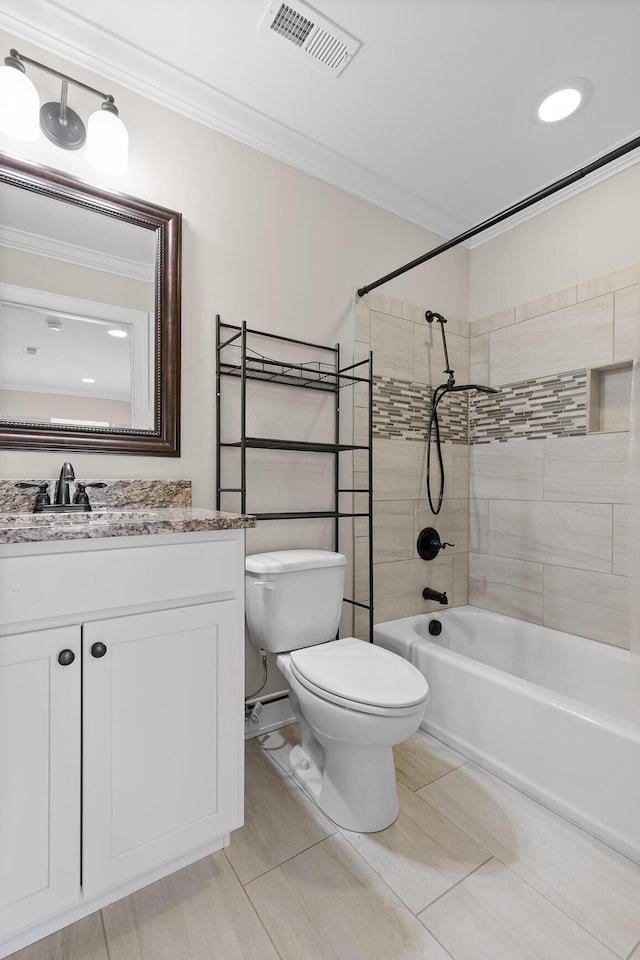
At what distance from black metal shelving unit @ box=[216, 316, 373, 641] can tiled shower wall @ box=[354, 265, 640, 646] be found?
116 mm

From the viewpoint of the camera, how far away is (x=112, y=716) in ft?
3.50

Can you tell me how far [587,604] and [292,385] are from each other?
5.28ft

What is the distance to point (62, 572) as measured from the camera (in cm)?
101

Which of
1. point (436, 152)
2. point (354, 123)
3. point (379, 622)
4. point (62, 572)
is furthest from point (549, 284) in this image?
point (62, 572)

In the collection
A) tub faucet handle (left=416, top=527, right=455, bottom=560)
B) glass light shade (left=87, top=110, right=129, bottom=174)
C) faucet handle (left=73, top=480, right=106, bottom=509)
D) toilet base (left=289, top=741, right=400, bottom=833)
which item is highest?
glass light shade (left=87, top=110, right=129, bottom=174)

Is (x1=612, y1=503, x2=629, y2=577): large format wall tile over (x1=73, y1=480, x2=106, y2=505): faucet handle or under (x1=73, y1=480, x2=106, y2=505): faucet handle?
under

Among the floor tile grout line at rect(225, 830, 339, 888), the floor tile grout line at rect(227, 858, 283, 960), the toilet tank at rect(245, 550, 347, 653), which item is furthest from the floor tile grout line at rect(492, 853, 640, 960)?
the toilet tank at rect(245, 550, 347, 653)

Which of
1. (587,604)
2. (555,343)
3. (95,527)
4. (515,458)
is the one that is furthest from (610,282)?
(95,527)

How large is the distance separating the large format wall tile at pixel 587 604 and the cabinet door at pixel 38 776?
200cm

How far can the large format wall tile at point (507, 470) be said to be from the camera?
2322 mm

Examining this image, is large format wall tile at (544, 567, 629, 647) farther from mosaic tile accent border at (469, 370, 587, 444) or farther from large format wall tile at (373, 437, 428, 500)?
large format wall tile at (373, 437, 428, 500)

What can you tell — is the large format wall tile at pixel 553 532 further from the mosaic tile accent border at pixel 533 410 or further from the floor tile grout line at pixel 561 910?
the floor tile grout line at pixel 561 910

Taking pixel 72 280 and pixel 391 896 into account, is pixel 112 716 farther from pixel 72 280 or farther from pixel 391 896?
pixel 72 280

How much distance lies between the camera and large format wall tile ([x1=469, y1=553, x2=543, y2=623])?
2303mm
